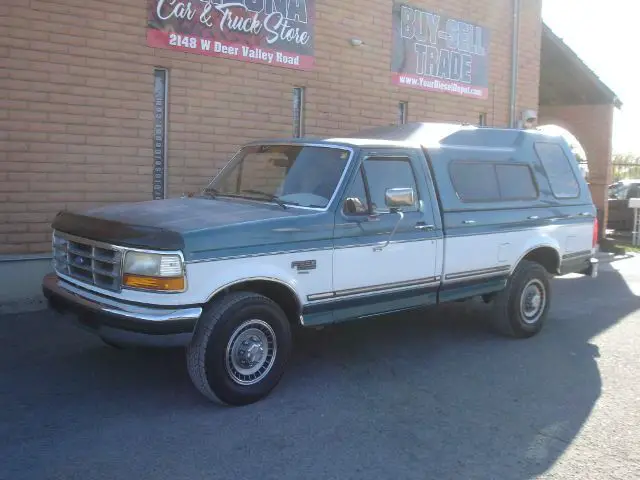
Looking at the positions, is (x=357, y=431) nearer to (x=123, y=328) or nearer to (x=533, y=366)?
(x=123, y=328)

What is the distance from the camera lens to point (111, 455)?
4.15m

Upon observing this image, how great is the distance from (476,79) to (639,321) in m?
6.57

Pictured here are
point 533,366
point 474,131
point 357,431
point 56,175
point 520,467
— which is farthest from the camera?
point 56,175

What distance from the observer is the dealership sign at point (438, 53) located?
38.9 feet

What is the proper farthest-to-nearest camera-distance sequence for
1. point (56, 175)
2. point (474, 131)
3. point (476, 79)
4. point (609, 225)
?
point (609, 225), point (476, 79), point (56, 175), point (474, 131)

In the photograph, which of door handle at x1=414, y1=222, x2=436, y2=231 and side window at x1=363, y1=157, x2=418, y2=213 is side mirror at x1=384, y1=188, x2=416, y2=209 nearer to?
side window at x1=363, y1=157, x2=418, y2=213

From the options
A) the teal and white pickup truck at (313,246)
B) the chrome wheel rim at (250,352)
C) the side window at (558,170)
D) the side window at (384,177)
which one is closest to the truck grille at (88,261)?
the teal and white pickup truck at (313,246)

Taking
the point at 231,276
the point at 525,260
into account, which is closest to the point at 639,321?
the point at 525,260

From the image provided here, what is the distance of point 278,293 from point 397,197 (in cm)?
125

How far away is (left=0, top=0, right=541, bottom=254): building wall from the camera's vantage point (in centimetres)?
782

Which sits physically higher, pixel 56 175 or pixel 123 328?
pixel 56 175

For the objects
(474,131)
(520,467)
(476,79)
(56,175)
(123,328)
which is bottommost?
(520,467)

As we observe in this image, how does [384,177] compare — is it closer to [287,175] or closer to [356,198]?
[356,198]

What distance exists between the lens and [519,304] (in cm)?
718
